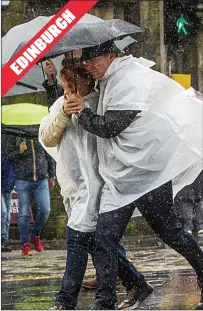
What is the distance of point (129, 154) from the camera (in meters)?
5.52

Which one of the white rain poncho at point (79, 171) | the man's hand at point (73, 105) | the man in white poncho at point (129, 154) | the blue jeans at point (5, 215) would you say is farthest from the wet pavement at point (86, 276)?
the man's hand at point (73, 105)

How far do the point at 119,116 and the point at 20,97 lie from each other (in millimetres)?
2801

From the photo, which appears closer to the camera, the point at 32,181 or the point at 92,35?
the point at 92,35

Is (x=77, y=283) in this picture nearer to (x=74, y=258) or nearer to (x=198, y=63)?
(x=74, y=258)

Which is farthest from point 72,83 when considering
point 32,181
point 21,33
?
point 32,181

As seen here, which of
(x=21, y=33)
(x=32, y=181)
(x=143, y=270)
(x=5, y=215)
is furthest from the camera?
(x=5, y=215)

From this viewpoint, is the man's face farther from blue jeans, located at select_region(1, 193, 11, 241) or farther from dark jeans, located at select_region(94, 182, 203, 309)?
blue jeans, located at select_region(1, 193, 11, 241)

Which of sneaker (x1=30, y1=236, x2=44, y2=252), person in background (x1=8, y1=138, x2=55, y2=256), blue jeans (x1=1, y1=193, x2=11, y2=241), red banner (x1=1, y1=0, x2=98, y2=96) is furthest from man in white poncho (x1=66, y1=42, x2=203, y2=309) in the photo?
blue jeans (x1=1, y1=193, x2=11, y2=241)

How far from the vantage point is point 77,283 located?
18.0ft

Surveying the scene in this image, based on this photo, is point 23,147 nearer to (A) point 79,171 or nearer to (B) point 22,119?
(B) point 22,119

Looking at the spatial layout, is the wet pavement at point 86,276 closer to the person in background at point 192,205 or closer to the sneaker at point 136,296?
the sneaker at point 136,296

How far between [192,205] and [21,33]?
161 cm

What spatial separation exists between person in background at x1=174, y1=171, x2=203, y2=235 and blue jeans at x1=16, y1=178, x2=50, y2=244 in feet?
3.08

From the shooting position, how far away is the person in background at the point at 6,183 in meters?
7.90
